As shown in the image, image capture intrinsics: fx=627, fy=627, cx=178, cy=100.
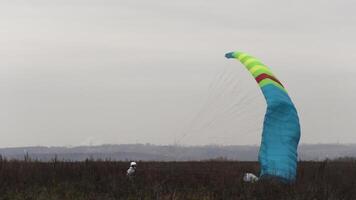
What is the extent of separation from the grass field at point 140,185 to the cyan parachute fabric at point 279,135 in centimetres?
57

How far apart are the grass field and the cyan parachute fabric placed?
0.57 m

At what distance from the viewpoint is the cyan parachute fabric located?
52.0 ft

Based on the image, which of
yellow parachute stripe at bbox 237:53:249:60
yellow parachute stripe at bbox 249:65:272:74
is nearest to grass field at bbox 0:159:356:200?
yellow parachute stripe at bbox 249:65:272:74

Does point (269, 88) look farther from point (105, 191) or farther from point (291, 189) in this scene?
point (105, 191)

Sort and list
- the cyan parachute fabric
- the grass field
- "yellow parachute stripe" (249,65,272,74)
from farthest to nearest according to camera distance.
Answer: "yellow parachute stripe" (249,65,272,74), the cyan parachute fabric, the grass field

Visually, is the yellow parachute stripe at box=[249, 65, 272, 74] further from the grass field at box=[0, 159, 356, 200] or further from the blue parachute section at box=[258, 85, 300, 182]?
the grass field at box=[0, 159, 356, 200]

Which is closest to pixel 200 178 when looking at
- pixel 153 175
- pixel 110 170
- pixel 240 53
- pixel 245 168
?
pixel 153 175

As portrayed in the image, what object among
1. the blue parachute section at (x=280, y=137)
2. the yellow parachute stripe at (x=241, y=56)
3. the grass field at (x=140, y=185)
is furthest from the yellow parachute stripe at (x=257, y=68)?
the grass field at (x=140, y=185)

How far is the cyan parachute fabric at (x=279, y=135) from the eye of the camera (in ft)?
52.0

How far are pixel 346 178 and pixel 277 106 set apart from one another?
336cm

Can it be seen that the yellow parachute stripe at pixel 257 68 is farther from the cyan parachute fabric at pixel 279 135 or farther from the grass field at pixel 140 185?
the grass field at pixel 140 185

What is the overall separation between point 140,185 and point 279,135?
152 inches

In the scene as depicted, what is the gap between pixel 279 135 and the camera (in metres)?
16.0

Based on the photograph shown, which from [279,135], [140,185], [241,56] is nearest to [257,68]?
[241,56]
